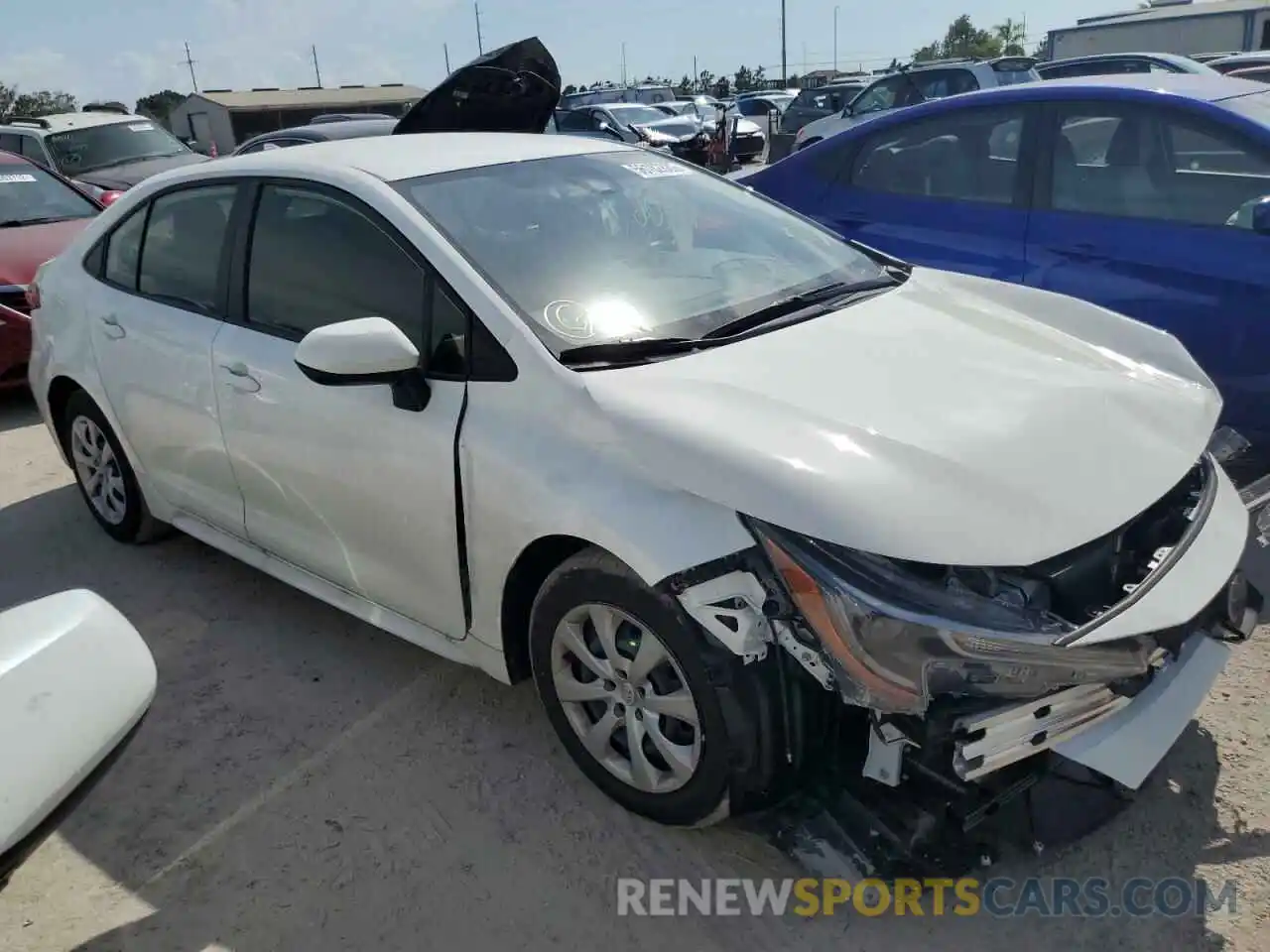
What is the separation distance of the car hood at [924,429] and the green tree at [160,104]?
59.2 m

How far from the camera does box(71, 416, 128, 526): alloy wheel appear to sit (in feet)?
14.6

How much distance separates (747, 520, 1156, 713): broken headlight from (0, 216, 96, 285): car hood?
5.99 metres

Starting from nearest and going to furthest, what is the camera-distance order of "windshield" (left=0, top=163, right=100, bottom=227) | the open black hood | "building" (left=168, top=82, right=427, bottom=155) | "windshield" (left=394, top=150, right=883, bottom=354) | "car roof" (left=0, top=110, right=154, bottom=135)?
"windshield" (left=394, top=150, right=883, bottom=354) → the open black hood → "windshield" (left=0, top=163, right=100, bottom=227) → "car roof" (left=0, top=110, right=154, bottom=135) → "building" (left=168, top=82, right=427, bottom=155)

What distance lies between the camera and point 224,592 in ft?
13.7

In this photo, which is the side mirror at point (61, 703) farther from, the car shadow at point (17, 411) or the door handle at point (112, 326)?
the car shadow at point (17, 411)

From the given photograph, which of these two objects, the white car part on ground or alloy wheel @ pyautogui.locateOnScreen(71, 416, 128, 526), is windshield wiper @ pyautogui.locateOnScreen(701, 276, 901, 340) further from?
alloy wheel @ pyautogui.locateOnScreen(71, 416, 128, 526)

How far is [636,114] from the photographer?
21172 mm

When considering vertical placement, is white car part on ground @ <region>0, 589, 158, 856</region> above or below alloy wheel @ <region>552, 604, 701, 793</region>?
above

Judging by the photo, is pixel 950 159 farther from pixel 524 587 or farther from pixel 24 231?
pixel 24 231

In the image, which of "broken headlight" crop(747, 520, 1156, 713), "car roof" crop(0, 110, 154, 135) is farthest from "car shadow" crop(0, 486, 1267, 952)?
"car roof" crop(0, 110, 154, 135)

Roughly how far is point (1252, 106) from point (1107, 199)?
656 mm

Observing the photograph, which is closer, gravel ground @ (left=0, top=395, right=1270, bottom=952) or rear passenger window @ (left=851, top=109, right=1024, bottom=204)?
gravel ground @ (left=0, top=395, right=1270, bottom=952)

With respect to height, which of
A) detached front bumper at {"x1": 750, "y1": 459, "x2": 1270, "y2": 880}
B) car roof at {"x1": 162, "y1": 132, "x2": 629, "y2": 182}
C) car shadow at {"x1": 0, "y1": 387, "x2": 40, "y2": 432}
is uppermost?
car roof at {"x1": 162, "y1": 132, "x2": 629, "y2": 182}

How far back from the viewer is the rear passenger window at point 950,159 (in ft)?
15.6
